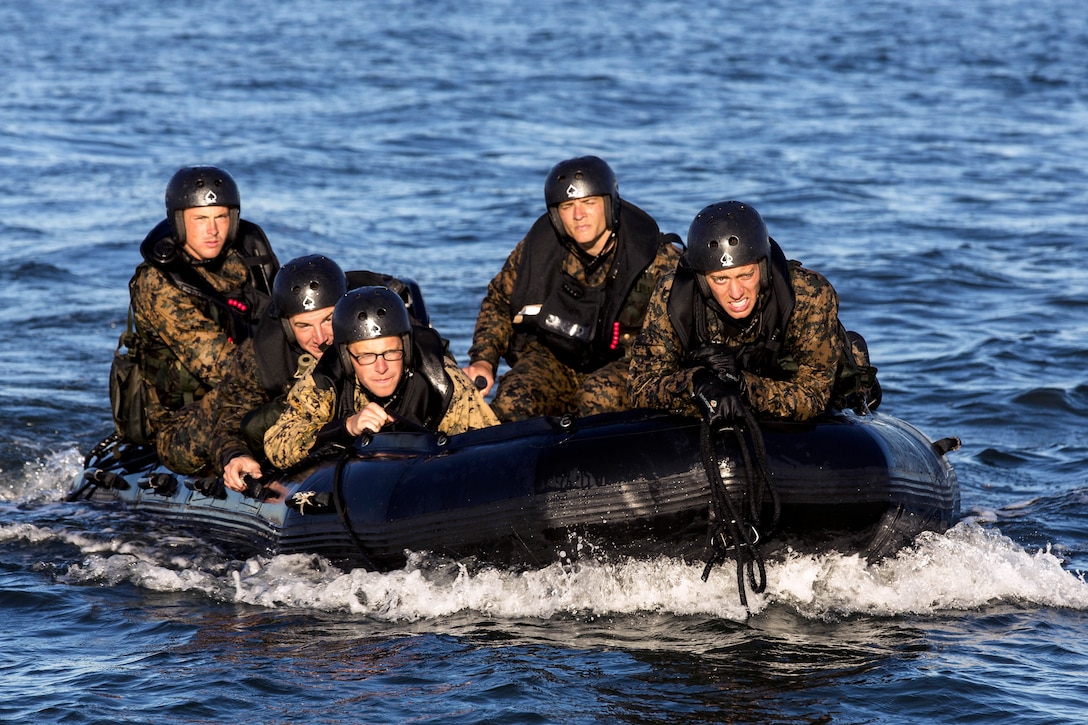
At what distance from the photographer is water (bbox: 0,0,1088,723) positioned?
19.3 ft

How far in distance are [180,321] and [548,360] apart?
207cm

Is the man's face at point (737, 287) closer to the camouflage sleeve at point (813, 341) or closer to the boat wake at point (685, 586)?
the camouflage sleeve at point (813, 341)

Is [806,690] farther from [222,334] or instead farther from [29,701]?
[222,334]

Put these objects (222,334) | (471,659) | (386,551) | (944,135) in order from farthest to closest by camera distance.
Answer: (944,135) → (222,334) → (386,551) → (471,659)

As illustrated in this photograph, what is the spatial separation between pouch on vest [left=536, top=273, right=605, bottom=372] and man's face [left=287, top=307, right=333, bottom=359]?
4.38ft

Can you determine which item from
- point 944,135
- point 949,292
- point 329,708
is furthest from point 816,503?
point 944,135

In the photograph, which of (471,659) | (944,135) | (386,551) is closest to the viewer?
(471,659)

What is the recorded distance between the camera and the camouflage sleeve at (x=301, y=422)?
279 inches

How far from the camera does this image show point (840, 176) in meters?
19.0

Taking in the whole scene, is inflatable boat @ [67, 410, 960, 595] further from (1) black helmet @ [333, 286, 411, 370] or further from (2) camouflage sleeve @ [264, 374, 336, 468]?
(1) black helmet @ [333, 286, 411, 370]

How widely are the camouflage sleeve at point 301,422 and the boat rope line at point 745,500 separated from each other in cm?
196

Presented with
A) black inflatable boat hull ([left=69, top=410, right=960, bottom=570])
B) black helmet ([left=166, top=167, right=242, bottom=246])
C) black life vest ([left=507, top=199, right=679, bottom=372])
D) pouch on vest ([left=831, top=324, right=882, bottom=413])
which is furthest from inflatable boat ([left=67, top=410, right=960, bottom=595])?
black helmet ([left=166, top=167, right=242, bottom=246])

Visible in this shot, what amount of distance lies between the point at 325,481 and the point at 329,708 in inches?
64.9

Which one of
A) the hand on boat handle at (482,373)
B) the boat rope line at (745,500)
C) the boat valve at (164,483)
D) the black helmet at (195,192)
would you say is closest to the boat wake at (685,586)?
the boat rope line at (745,500)
